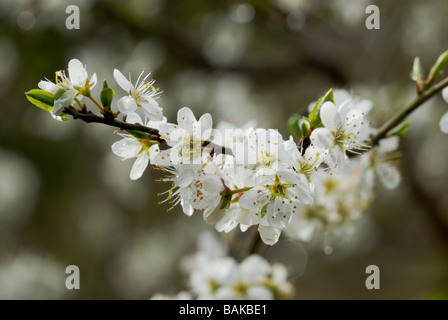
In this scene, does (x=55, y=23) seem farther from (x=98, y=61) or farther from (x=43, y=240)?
(x=43, y=240)

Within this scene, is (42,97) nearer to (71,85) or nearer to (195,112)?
(71,85)

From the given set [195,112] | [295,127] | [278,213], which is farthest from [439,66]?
[195,112]

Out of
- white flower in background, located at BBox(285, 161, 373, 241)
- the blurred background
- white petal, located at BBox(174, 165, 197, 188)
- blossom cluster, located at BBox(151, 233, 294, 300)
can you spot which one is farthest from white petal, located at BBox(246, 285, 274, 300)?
the blurred background

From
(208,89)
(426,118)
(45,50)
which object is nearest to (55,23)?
(45,50)

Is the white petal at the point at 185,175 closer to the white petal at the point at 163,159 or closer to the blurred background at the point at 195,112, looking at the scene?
the white petal at the point at 163,159

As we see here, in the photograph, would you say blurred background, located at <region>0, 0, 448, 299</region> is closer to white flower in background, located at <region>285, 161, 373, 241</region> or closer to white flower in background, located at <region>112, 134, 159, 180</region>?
white flower in background, located at <region>285, 161, 373, 241</region>

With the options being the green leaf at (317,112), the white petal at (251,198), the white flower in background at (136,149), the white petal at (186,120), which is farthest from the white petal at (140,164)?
the green leaf at (317,112)

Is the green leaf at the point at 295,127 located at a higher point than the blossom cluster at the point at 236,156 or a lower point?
higher
